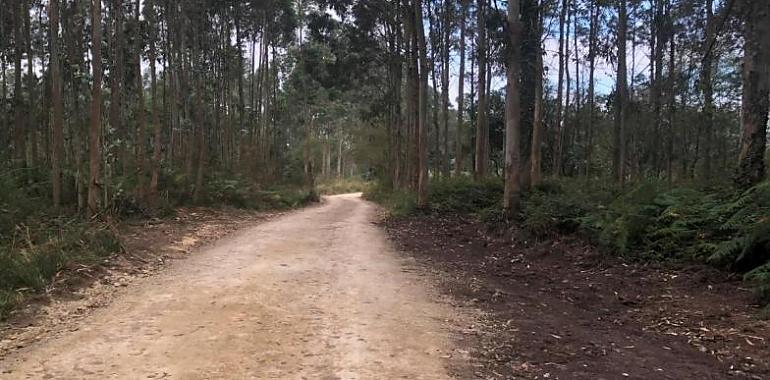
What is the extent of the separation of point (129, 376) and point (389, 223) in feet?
38.7

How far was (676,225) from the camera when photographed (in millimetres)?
7836

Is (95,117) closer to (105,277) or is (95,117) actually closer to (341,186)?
(105,277)

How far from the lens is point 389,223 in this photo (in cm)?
1562

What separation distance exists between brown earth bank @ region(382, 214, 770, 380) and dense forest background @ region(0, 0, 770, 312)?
0.66 metres

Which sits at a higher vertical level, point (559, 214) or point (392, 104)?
point (392, 104)

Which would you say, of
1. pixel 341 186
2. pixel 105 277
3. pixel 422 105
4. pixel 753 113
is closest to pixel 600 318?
pixel 753 113

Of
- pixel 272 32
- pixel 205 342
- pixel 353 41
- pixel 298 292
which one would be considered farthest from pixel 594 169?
pixel 205 342

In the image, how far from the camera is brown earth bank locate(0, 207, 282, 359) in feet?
17.1

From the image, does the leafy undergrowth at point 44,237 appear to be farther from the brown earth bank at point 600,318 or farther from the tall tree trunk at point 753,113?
the tall tree trunk at point 753,113

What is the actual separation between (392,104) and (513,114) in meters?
15.3

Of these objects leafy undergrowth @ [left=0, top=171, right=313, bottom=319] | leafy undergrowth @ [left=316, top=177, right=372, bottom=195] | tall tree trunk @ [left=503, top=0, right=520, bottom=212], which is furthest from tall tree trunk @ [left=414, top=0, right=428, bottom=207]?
leafy undergrowth @ [left=316, top=177, right=372, bottom=195]

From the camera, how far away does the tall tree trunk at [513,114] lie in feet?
39.7

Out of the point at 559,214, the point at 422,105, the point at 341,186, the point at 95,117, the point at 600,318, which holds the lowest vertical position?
the point at 600,318

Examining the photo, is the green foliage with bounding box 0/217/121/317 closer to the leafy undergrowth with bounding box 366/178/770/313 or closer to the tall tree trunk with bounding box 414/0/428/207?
the leafy undergrowth with bounding box 366/178/770/313
